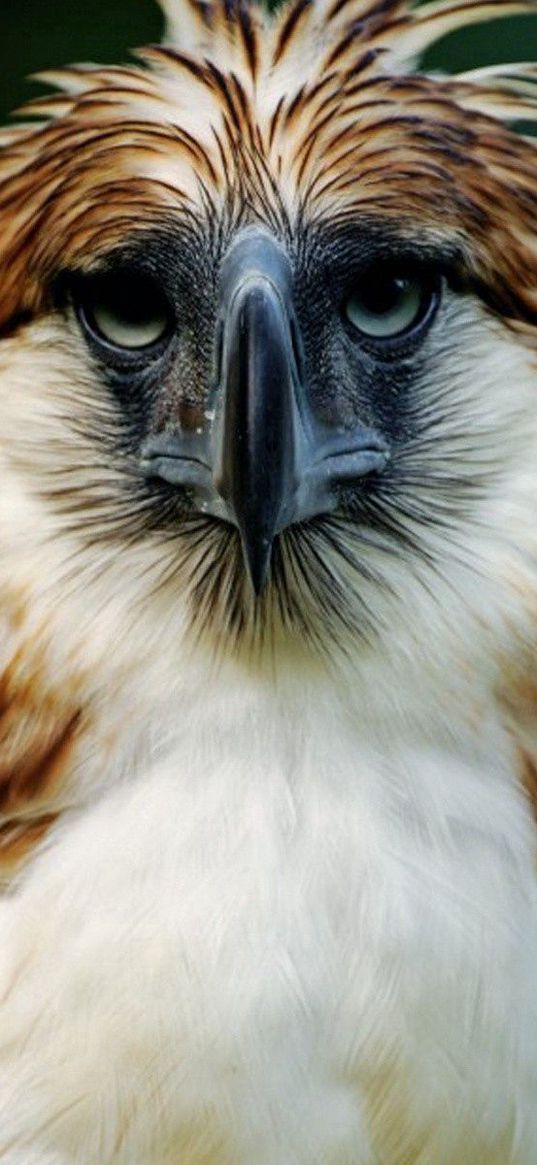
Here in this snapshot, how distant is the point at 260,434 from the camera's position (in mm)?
1124

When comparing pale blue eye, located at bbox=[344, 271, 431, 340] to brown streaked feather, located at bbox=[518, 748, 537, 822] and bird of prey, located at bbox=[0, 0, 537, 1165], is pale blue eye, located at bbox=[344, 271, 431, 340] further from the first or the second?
brown streaked feather, located at bbox=[518, 748, 537, 822]

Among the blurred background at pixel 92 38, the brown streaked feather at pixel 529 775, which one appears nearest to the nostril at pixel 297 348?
the brown streaked feather at pixel 529 775

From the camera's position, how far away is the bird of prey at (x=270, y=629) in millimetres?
1190

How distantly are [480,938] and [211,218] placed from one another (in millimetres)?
490

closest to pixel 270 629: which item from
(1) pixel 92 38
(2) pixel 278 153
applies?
(2) pixel 278 153

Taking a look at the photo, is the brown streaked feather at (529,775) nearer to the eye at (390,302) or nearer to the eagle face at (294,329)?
the eagle face at (294,329)

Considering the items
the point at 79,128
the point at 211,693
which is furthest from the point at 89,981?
the point at 79,128

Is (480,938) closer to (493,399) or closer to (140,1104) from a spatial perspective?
(140,1104)

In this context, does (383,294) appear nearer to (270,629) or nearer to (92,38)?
(270,629)

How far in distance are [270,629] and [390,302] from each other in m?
0.23

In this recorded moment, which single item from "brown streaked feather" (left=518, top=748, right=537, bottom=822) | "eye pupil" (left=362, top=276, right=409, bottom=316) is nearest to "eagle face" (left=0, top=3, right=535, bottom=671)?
"eye pupil" (left=362, top=276, right=409, bottom=316)

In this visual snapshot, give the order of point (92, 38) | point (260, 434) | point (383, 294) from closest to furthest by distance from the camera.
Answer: point (260, 434) → point (383, 294) → point (92, 38)

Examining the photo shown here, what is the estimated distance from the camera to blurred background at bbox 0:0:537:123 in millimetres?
1621

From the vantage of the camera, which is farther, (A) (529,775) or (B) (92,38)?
(B) (92,38)
